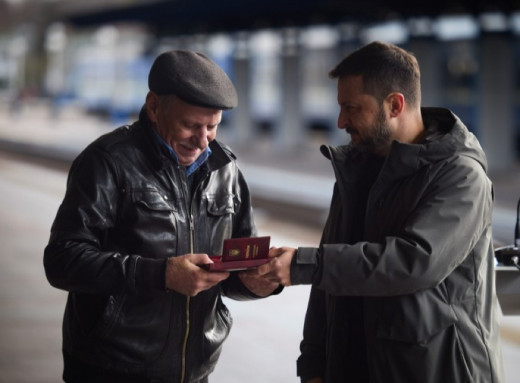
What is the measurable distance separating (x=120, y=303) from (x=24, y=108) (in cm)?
4941

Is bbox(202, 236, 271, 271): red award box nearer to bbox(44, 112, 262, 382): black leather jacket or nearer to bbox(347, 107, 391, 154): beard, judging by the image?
bbox(44, 112, 262, 382): black leather jacket

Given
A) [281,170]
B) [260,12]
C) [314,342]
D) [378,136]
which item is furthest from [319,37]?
[378,136]

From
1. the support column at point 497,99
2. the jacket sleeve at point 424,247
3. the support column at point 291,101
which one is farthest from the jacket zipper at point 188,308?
the support column at point 291,101

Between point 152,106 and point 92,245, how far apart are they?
1.51 ft

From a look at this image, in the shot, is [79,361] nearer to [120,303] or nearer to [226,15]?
[120,303]

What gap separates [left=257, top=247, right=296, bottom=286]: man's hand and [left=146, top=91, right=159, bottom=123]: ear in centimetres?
56

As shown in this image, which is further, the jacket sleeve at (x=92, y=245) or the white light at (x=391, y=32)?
the white light at (x=391, y=32)

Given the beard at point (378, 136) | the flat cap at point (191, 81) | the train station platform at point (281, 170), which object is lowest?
the train station platform at point (281, 170)

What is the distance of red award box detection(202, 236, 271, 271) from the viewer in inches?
85.4

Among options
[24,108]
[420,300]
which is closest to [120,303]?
[420,300]

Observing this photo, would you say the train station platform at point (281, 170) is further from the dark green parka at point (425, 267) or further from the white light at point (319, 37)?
the dark green parka at point (425, 267)

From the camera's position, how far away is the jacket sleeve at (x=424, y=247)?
2.05m

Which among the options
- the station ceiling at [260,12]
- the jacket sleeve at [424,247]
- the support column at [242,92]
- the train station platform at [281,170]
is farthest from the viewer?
the support column at [242,92]

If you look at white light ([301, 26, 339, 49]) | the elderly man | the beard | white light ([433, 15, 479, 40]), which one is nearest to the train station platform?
white light ([301, 26, 339, 49])
